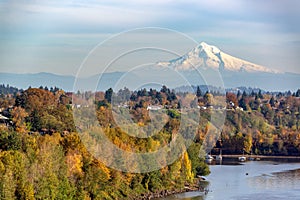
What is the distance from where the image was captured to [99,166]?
14445mm

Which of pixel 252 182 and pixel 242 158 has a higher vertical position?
pixel 242 158

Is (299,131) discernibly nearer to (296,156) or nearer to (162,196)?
(296,156)

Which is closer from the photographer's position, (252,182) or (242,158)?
(252,182)

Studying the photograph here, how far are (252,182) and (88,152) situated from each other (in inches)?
211

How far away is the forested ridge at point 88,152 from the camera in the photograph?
12.2 m

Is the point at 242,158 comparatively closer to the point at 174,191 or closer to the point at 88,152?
the point at 174,191

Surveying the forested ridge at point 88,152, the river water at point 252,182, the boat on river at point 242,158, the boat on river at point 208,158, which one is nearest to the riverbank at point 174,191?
the forested ridge at point 88,152

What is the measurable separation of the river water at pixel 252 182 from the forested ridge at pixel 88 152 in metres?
0.63

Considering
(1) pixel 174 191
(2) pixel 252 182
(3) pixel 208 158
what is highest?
(3) pixel 208 158

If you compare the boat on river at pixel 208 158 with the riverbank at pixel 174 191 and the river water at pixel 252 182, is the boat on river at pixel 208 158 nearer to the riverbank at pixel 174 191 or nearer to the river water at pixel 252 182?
the river water at pixel 252 182

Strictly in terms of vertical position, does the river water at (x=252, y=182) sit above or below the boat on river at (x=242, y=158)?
below

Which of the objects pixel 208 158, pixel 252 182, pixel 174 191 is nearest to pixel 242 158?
pixel 208 158

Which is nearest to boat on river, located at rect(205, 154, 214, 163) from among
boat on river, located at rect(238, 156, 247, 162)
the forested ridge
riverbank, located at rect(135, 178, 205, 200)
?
the forested ridge

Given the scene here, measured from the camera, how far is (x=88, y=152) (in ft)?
47.9
